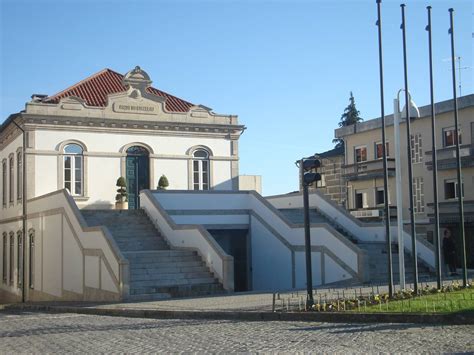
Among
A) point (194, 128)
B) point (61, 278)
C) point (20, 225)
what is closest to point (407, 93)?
point (61, 278)

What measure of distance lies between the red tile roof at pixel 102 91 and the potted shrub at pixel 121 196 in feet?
14.2

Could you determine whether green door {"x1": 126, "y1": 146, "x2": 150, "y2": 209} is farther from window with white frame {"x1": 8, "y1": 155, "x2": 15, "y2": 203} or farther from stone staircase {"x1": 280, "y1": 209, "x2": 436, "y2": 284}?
stone staircase {"x1": 280, "y1": 209, "x2": 436, "y2": 284}

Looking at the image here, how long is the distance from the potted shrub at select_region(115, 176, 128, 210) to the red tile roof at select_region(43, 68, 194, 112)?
4.33m

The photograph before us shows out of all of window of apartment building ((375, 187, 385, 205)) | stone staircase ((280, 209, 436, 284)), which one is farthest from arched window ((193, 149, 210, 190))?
window of apartment building ((375, 187, 385, 205))

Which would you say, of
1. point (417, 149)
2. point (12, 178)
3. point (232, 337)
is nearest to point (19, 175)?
point (12, 178)

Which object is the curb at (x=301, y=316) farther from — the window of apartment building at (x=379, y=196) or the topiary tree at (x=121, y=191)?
the window of apartment building at (x=379, y=196)

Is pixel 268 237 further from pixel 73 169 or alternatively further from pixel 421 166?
pixel 421 166

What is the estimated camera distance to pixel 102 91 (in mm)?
36844

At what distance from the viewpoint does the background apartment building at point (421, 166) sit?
3312 cm

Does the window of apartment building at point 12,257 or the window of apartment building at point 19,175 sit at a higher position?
the window of apartment building at point 19,175

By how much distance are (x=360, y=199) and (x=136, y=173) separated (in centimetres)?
1343

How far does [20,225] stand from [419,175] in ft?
65.9

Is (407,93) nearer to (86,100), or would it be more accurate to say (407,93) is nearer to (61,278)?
(61,278)

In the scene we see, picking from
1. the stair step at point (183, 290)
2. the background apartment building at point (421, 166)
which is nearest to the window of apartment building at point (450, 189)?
the background apartment building at point (421, 166)
